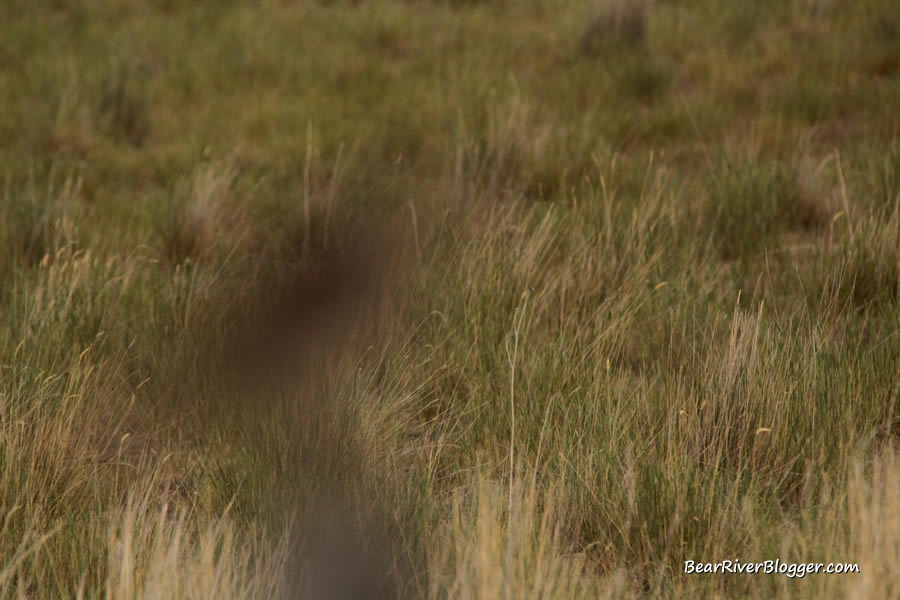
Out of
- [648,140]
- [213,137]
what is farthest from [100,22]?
[648,140]

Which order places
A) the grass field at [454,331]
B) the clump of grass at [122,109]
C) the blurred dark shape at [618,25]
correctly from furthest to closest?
the blurred dark shape at [618,25] < the clump of grass at [122,109] < the grass field at [454,331]

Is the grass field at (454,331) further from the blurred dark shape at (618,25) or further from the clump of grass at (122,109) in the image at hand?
the blurred dark shape at (618,25)

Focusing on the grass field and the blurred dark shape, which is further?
the blurred dark shape

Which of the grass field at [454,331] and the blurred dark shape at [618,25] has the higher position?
the blurred dark shape at [618,25]

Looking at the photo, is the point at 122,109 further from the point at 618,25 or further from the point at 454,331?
the point at 454,331

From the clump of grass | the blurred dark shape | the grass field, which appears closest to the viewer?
the grass field

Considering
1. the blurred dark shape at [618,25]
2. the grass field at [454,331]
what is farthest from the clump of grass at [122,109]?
the blurred dark shape at [618,25]

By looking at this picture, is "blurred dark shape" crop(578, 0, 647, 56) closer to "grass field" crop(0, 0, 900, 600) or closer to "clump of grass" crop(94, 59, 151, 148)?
"grass field" crop(0, 0, 900, 600)

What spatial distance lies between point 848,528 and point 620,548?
50cm

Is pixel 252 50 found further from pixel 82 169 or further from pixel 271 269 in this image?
pixel 271 269

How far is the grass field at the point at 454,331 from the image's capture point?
2.31 meters

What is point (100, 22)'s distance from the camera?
799 cm

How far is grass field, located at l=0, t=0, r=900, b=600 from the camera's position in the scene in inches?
90.9

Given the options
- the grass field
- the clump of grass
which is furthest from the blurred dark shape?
the clump of grass
